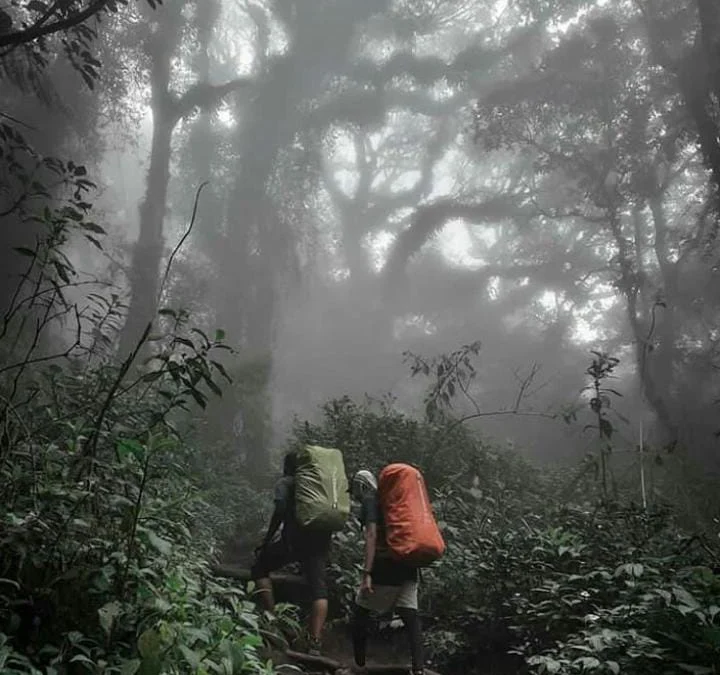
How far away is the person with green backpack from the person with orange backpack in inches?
14.7

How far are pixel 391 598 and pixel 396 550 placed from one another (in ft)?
1.20

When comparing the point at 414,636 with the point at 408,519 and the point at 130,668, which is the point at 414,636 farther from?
the point at 130,668

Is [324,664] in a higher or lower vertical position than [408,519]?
lower

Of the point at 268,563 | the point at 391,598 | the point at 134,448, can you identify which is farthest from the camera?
the point at 268,563

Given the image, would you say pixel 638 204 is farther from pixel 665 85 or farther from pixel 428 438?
pixel 428 438

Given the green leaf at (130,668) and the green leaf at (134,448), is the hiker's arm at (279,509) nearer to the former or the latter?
the green leaf at (134,448)

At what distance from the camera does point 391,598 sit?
164 inches

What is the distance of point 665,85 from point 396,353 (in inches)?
644

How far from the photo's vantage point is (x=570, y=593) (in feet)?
14.6

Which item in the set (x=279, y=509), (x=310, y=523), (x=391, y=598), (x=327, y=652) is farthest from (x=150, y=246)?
(x=391, y=598)

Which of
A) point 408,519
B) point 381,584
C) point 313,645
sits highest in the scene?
point 408,519

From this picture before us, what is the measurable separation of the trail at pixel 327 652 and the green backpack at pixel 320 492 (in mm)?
848

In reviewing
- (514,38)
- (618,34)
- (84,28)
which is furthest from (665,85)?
(84,28)

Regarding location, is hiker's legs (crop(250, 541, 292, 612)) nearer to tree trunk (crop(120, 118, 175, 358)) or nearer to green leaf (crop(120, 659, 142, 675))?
green leaf (crop(120, 659, 142, 675))
